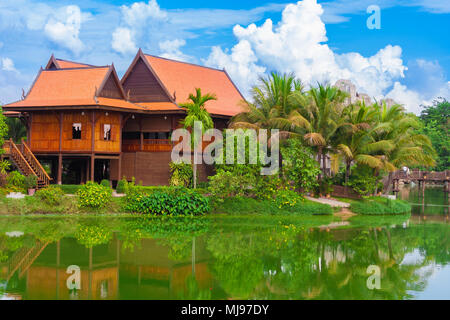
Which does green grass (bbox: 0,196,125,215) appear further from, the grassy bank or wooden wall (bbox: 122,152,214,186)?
wooden wall (bbox: 122,152,214,186)

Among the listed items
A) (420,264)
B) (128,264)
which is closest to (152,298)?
(128,264)

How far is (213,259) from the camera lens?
40.2 feet

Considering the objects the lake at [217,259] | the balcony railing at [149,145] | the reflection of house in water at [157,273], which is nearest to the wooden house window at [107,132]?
the balcony railing at [149,145]

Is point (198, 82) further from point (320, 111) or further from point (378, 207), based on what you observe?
point (378, 207)

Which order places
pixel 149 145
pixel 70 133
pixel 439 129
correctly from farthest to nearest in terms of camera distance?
pixel 439 129 < pixel 149 145 < pixel 70 133

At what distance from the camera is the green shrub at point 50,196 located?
19969 millimetres

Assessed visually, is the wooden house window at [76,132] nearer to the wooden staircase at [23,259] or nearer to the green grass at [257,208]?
the green grass at [257,208]

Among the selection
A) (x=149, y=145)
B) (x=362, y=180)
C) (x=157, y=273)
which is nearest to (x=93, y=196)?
(x=149, y=145)

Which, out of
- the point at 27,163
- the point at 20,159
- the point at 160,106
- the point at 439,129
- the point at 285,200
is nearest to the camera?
the point at 285,200

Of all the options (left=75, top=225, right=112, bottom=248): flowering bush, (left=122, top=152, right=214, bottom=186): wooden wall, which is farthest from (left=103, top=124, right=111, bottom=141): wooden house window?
(left=75, top=225, right=112, bottom=248): flowering bush

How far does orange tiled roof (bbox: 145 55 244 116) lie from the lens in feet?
86.2

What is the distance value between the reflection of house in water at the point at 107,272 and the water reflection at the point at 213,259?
2cm

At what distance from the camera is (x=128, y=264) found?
1141cm

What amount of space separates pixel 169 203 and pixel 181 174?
3.60m
